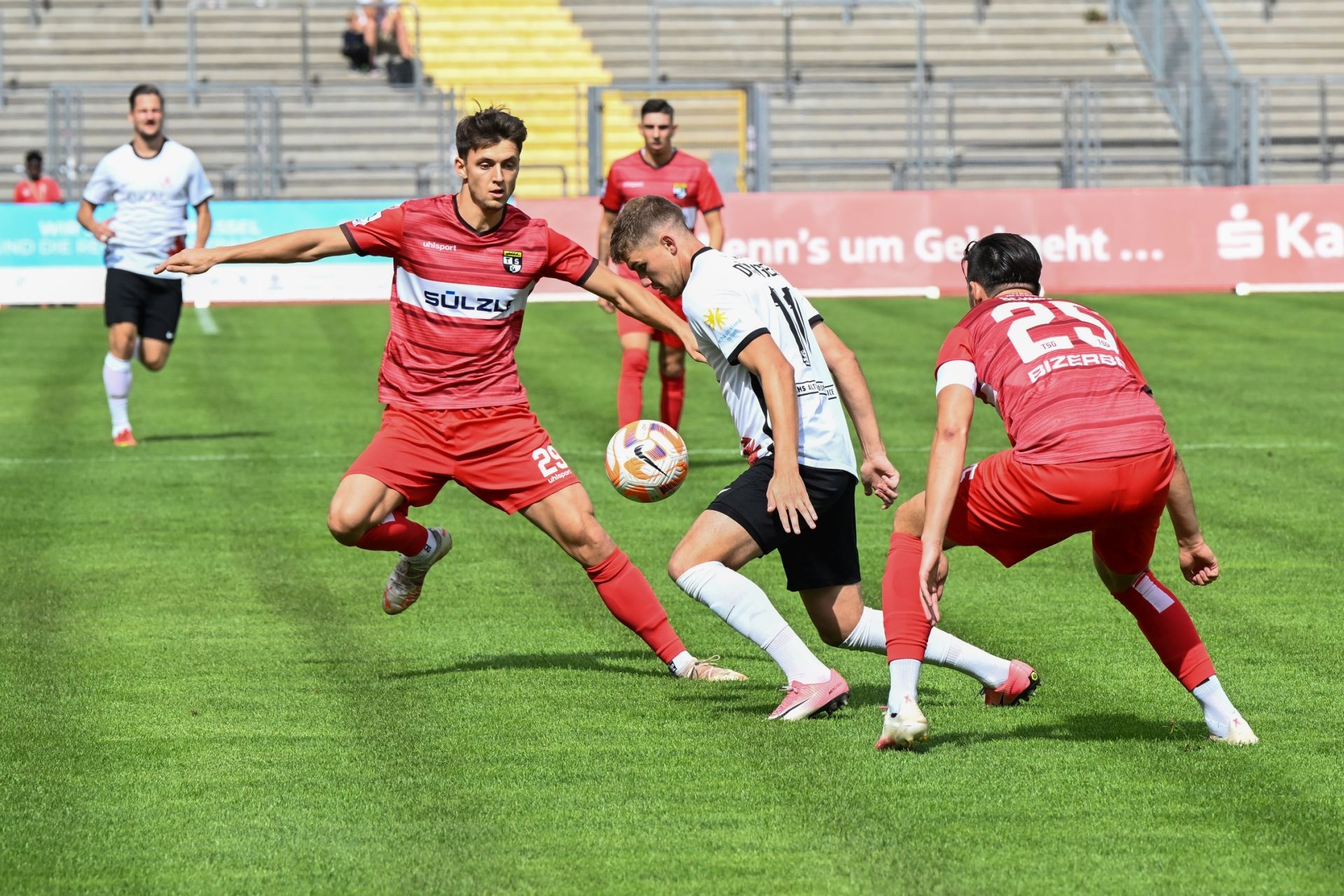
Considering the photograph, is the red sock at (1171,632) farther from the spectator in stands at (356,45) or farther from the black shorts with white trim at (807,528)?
the spectator in stands at (356,45)

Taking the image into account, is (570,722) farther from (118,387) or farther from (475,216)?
(118,387)

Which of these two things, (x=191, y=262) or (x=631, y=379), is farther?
(x=631, y=379)

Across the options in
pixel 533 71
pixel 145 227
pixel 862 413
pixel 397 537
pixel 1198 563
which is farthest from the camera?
pixel 533 71

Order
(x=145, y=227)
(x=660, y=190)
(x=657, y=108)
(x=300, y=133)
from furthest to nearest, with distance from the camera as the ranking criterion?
(x=300, y=133)
(x=145, y=227)
(x=660, y=190)
(x=657, y=108)

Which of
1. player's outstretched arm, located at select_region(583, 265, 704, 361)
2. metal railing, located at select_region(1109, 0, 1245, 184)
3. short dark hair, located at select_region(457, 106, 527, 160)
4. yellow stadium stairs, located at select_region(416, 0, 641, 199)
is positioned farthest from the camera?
yellow stadium stairs, located at select_region(416, 0, 641, 199)

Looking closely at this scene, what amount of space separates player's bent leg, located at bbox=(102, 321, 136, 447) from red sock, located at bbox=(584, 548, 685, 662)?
295 inches

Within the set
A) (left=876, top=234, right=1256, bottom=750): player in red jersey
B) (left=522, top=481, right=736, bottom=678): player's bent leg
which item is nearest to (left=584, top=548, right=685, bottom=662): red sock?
(left=522, top=481, right=736, bottom=678): player's bent leg

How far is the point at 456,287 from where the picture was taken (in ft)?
24.0

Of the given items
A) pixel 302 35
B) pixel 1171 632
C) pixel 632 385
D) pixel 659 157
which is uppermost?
pixel 302 35

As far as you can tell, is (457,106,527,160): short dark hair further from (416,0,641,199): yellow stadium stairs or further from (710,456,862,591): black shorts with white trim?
(416,0,641,199): yellow stadium stairs

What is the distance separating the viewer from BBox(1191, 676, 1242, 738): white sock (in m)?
6.20

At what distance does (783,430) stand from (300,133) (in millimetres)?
27892

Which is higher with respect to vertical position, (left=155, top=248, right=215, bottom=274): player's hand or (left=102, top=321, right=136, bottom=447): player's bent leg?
(left=155, top=248, right=215, bottom=274): player's hand

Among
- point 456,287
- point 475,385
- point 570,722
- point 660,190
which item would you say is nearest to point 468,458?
point 475,385
